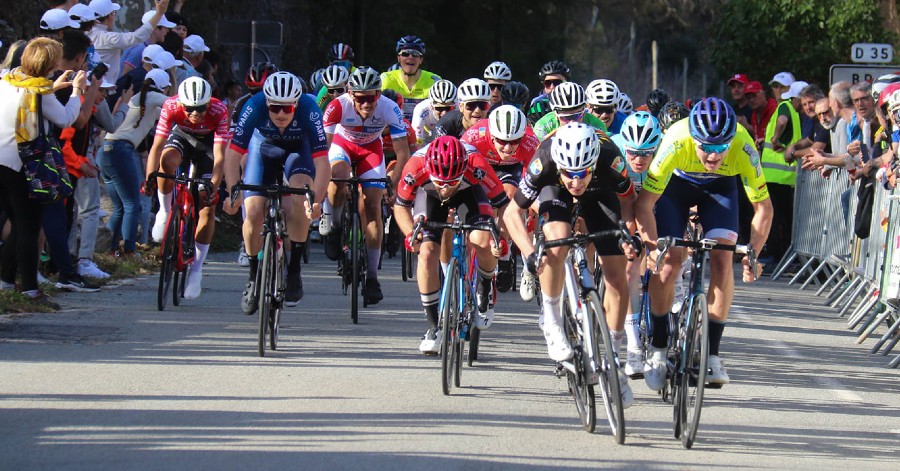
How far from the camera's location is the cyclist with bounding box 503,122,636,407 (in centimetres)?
814

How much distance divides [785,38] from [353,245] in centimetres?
1902

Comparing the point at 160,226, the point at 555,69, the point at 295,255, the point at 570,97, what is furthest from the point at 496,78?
the point at 295,255

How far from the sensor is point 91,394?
861 centimetres

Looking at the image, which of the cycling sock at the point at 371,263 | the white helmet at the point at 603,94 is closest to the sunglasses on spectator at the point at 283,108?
the cycling sock at the point at 371,263

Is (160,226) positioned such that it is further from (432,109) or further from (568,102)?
(568,102)

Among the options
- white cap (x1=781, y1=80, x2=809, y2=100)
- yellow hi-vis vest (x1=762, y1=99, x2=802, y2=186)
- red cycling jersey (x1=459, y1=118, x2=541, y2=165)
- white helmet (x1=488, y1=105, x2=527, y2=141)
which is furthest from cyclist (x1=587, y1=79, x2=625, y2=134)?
white cap (x1=781, y1=80, x2=809, y2=100)

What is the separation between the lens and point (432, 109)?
49.1 feet

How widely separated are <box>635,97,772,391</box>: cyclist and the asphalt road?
0.58 m

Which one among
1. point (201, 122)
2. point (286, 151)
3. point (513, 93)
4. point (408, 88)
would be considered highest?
point (408, 88)

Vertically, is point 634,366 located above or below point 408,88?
below

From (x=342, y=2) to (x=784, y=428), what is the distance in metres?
25.3

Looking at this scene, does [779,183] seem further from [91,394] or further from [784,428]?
[91,394]

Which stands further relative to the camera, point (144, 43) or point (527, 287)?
point (144, 43)

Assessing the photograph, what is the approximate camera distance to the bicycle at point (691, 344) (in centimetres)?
770
